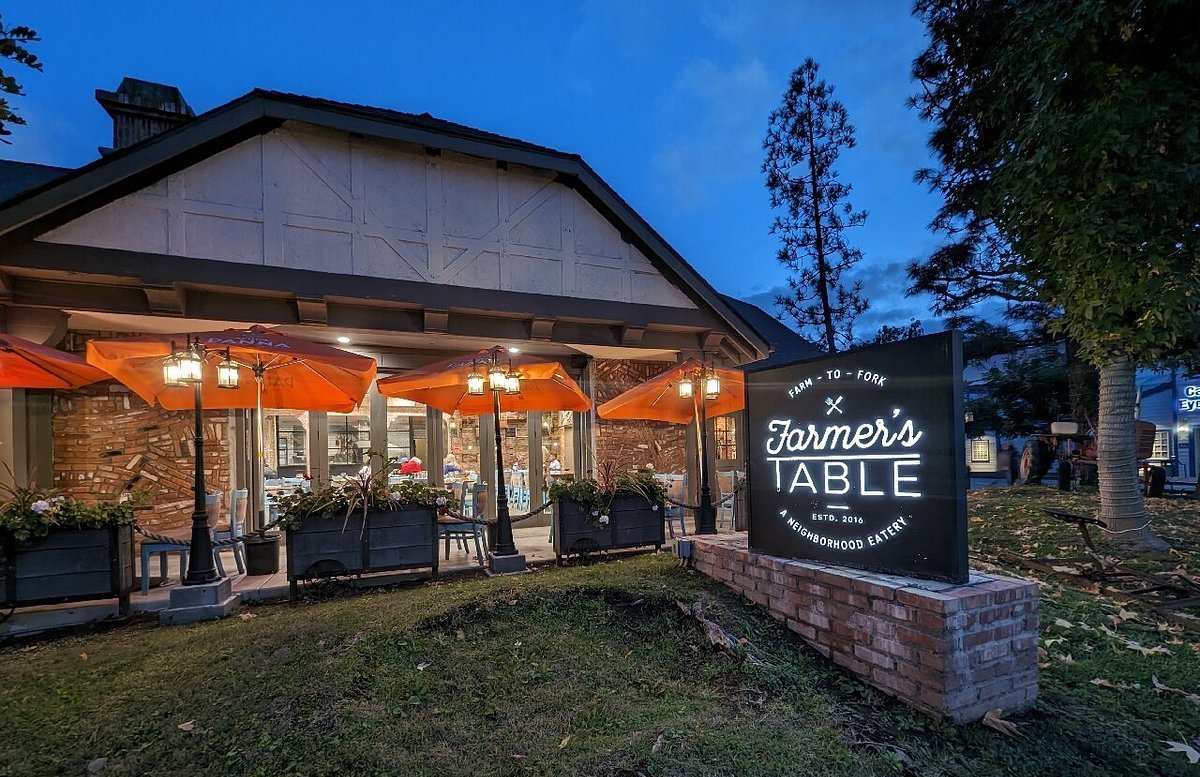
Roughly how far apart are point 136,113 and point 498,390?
8.65 m

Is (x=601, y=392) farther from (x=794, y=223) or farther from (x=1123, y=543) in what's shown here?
(x=794, y=223)

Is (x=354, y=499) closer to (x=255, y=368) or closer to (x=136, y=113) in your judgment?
(x=255, y=368)

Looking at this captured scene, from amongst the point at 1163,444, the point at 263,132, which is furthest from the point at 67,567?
the point at 1163,444

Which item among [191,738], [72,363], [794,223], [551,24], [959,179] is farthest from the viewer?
[551,24]

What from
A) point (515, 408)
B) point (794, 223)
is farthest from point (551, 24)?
point (515, 408)

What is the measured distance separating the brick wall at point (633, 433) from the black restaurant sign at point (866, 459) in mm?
6357

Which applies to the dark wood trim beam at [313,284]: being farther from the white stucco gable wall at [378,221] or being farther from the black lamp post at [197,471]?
the black lamp post at [197,471]

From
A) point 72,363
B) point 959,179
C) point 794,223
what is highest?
point 794,223

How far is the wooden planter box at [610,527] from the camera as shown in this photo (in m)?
6.90

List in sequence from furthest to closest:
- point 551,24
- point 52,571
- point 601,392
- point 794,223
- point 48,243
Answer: point 551,24, point 794,223, point 601,392, point 48,243, point 52,571


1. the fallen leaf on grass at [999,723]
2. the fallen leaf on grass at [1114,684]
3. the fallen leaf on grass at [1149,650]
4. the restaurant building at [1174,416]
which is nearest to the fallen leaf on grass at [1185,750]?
the fallen leaf on grass at [1114,684]

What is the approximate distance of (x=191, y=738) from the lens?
10.1ft

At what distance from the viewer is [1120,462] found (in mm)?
7094

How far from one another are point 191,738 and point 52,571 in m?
3.27
